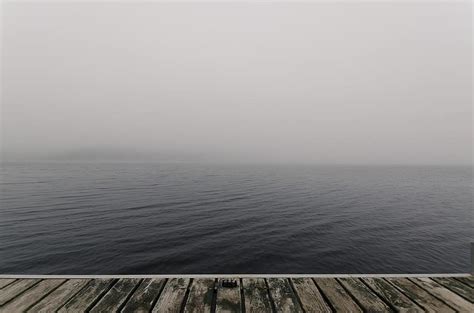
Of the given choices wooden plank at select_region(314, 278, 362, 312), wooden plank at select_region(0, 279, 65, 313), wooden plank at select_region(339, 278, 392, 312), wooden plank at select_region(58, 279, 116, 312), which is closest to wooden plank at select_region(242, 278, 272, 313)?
wooden plank at select_region(314, 278, 362, 312)

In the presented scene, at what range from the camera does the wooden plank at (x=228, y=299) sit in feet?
13.0

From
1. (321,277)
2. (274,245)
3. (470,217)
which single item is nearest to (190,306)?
(321,277)

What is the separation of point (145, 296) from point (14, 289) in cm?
329

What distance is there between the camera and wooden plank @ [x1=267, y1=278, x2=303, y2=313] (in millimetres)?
3994

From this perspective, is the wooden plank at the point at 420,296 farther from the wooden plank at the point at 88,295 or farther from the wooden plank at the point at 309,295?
the wooden plank at the point at 88,295

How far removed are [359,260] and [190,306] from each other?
15.2 meters

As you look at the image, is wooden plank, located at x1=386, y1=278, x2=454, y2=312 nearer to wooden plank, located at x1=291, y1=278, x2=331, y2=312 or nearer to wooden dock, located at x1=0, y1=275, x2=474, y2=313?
wooden dock, located at x1=0, y1=275, x2=474, y2=313

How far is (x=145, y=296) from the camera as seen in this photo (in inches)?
169

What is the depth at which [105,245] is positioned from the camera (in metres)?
14.7

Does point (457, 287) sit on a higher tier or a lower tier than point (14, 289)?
higher

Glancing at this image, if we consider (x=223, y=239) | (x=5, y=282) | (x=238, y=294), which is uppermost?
(x=238, y=294)

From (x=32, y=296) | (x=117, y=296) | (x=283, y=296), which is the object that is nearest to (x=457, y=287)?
(x=283, y=296)

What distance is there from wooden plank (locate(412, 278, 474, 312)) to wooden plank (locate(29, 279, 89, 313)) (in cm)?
876

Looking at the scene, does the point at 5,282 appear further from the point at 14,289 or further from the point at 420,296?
the point at 420,296
